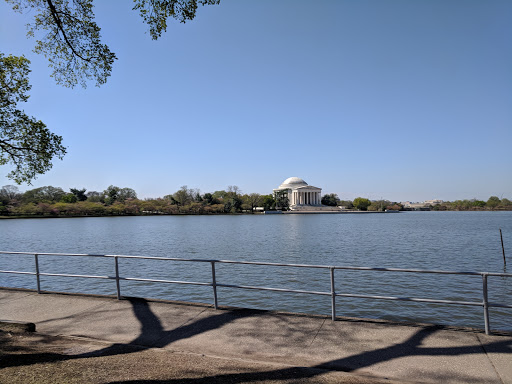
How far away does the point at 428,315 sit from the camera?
1361 cm

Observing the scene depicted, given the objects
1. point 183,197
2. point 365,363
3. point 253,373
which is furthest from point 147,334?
point 183,197

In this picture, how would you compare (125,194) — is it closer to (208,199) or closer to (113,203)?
(113,203)

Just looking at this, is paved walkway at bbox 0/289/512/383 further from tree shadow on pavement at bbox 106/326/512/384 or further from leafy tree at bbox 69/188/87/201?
leafy tree at bbox 69/188/87/201

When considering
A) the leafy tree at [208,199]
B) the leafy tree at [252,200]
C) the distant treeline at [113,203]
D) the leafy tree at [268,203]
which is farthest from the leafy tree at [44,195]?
the leafy tree at [268,203]

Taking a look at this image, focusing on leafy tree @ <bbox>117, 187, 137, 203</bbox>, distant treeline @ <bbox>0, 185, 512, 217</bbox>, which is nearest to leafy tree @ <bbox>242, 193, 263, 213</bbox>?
distant treeline @ <bbox>0, 185, 512, 217</bbox>

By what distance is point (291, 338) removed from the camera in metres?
6.96

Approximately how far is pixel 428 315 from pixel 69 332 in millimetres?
11939

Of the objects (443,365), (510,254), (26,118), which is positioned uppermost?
(26,118)

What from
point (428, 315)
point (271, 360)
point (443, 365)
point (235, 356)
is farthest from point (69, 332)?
point (428, 315)

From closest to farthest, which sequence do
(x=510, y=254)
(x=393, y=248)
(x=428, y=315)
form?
1. (x=428, y=315)
2. (x=510, y=254)
3. (x=393, y=248)

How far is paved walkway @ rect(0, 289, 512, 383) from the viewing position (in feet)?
18.6

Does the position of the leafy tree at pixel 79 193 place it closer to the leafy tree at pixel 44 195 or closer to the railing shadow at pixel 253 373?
the leafy tree at pixel 44 195

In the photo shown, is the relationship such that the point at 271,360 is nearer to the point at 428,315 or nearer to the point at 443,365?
the point at 443,365

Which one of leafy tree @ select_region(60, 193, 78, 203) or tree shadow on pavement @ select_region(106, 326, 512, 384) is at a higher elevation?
leafy tree @ select_region(60, 193, 78, 203)
